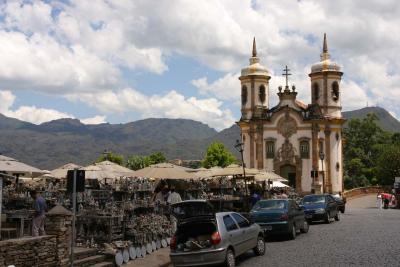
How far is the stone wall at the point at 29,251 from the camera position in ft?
40.0

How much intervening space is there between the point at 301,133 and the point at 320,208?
33809 millimetres

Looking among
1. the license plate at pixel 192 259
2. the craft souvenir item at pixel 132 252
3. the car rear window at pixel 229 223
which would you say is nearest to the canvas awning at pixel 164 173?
the craft souvenir item at pixel 132 252

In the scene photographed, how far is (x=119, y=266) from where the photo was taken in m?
15.8

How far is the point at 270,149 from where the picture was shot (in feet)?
206

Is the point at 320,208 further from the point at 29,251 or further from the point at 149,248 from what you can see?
the point at 29,251

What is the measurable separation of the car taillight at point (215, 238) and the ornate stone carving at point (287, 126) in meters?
48.5

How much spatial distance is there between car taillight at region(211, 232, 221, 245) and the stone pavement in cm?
219

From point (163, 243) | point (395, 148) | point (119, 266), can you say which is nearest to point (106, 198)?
point (163, 243)

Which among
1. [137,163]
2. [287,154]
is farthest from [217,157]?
[287,154]

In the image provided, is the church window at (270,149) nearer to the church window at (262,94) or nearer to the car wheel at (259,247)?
the church window at (262,94)

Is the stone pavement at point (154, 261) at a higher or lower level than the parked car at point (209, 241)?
lower

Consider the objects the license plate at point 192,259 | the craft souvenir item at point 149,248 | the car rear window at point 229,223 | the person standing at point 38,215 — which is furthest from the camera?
the craft souvenir item at point 149,248

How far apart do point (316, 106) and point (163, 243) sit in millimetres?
44836

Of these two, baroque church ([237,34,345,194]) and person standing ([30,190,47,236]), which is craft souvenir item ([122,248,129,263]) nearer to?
person standing ([30,190,47,236])
